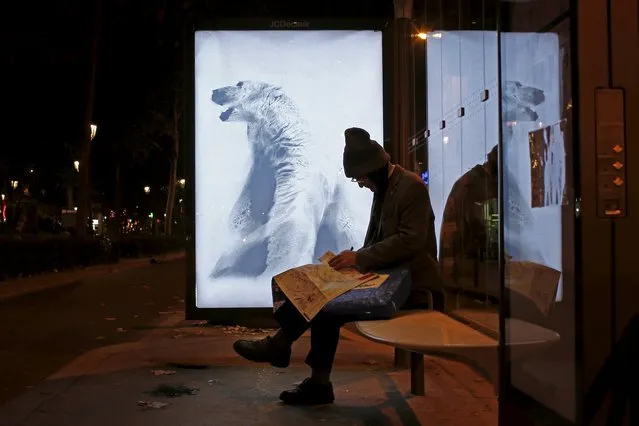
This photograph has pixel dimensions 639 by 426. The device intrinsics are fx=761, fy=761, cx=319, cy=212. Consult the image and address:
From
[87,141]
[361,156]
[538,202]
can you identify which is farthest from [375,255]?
[87,141]

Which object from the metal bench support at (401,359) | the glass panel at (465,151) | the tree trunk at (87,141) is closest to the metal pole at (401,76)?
the glass panel at (465,151)

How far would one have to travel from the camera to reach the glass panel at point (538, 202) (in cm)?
309

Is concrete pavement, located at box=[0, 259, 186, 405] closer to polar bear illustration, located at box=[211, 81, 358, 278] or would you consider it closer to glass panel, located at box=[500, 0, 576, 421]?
polar bear illustration, located at box=[211, 81, 358, 278]

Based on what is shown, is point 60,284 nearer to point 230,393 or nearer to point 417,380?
point 230,393

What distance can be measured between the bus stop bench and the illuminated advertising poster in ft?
10.9

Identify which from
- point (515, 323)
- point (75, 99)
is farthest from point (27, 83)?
point (515, 323)

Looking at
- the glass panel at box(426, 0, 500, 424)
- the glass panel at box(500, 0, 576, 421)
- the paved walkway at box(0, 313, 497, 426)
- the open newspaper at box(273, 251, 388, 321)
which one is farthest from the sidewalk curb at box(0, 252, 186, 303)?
the glass panel at box(500, 0, 576, 421)

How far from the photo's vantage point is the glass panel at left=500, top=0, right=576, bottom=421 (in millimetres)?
3088

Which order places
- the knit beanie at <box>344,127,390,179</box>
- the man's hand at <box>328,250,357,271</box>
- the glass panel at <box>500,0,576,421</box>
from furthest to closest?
the knit beanie at <box>344,127,390,179</box> → the man's hand at <box>328,250,357,271</box> → the glass panel at <box>500,0,576,421</box>

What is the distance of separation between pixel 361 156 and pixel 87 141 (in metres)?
24.5

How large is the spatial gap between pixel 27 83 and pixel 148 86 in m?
4.88

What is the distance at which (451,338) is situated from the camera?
4082 millimetres

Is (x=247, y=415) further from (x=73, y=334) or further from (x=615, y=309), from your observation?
(x=73, y=334)

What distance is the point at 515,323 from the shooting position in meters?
3.43
